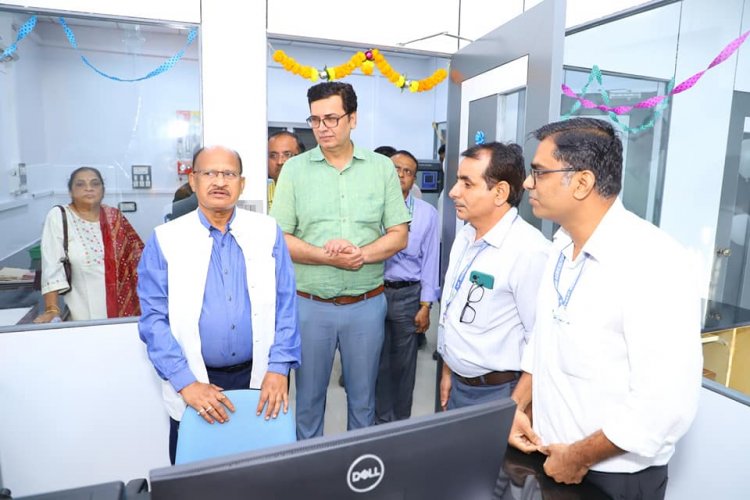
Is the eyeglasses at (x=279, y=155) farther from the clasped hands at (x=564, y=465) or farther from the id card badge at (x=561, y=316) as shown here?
the clasped hands at (x=564, y=465)

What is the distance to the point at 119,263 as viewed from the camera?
2598 mm

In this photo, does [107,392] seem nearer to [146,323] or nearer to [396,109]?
[146,323]

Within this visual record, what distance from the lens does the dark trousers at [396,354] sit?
3.04 meters

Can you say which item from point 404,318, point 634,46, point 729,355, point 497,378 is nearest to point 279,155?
point 404,318

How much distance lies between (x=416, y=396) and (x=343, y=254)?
172 cm

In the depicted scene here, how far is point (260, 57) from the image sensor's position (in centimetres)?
254

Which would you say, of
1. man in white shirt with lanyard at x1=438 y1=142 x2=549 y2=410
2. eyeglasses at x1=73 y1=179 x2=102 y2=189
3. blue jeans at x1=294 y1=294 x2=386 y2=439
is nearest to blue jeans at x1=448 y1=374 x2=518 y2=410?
man in white shirt with lanyard at x1=438 y1=142 x2=549 y2=410

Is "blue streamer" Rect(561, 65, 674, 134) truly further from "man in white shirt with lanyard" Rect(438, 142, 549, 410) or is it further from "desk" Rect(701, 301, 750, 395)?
"man in white shirt with lanyard" Rect(438, 142, 549, 410)

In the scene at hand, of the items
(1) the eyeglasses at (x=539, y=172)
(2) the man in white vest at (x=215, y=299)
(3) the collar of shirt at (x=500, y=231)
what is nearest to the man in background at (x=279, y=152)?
(2) the man in white vest at (x=215, y=299)

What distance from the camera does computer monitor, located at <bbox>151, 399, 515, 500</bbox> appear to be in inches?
24.3

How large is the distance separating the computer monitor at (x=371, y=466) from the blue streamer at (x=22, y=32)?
2.50m

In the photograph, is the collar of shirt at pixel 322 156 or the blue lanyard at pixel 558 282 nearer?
the blue lanyard at pixel 558 282

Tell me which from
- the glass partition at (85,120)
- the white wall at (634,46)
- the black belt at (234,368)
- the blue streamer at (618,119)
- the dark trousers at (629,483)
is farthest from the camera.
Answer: the white wall at (634,46)

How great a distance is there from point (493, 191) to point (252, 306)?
0.93 metres
